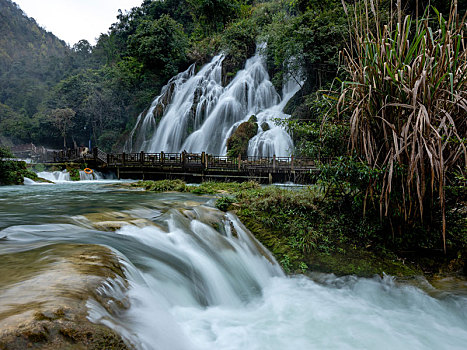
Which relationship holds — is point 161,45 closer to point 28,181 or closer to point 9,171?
point 28,181

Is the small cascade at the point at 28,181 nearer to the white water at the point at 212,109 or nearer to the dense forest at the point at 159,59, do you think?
the white water at the point at 212,109

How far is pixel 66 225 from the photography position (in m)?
4.41

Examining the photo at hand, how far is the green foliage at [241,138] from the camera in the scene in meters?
21.0

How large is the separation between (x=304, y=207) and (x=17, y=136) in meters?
55.1

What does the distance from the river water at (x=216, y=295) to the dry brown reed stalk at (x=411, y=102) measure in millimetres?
1342

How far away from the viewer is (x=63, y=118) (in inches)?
1588

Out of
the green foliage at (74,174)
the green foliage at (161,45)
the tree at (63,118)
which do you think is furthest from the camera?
the tree at (63,118)

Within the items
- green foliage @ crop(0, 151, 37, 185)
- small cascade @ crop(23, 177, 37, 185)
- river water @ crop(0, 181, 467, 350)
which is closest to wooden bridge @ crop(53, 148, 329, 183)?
small cascade @ crop(23, 177, 37, 185)

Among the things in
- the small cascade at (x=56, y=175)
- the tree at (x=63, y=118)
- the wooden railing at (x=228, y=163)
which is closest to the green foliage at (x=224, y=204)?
the wooden railing at (x=228, y=163)

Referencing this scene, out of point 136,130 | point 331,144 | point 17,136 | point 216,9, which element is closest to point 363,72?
point 331,144

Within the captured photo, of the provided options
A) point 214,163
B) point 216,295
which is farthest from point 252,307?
point 214,163

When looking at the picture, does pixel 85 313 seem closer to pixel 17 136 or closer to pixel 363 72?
pixel 363 72

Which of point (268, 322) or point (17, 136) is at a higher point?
point (17, 136)

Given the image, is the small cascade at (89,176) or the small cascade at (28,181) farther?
the small cascade at (89,176)
